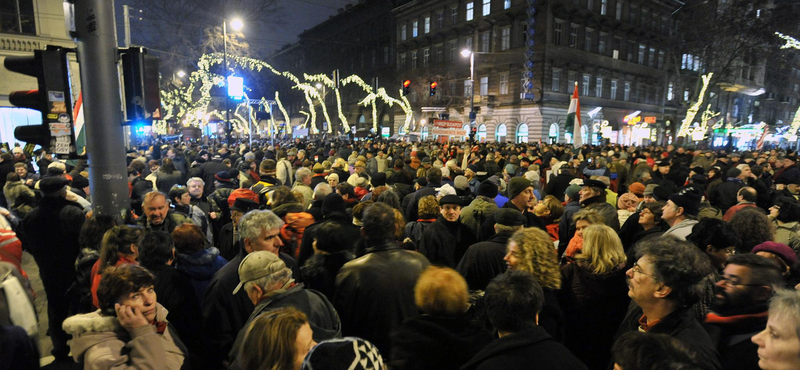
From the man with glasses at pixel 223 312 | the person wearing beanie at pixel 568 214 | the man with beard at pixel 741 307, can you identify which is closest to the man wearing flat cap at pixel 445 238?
the person wearing beanie at pixel 568 214

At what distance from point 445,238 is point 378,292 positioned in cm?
164

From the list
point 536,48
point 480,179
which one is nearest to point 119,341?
point 480,179

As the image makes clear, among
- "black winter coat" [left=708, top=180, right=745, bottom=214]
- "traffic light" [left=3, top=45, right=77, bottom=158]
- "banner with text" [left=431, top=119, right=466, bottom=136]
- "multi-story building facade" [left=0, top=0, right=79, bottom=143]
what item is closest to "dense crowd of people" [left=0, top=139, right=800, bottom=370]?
"traffic light" [left=3, top=45, right=77, bottom=158]

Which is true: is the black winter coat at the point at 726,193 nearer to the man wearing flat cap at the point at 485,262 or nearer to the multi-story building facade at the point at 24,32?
the man wearing flat cap at the point at 485,262

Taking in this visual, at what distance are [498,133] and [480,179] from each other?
3204 centimetres

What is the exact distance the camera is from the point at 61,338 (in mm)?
4387

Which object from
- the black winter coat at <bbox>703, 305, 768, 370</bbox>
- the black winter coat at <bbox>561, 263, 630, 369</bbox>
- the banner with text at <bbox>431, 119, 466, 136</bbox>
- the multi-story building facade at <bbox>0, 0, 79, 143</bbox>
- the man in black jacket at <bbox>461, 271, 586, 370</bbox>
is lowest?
the black winter coat at <bbox>561, 263, 630, 369</bbox>

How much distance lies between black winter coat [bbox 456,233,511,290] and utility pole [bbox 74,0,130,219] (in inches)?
131

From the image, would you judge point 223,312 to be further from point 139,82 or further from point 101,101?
point 139,82

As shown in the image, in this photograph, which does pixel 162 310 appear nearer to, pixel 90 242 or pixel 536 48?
pixel 90 242

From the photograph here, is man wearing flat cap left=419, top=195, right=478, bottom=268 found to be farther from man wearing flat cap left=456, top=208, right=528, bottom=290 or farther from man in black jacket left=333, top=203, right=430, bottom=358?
man in black jacket left=333, top=203, right=430, bottom=358

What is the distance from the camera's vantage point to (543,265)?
3.04 m

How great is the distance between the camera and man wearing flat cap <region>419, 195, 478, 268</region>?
4.42 m

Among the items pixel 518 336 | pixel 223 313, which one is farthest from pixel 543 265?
pixel 223 313
